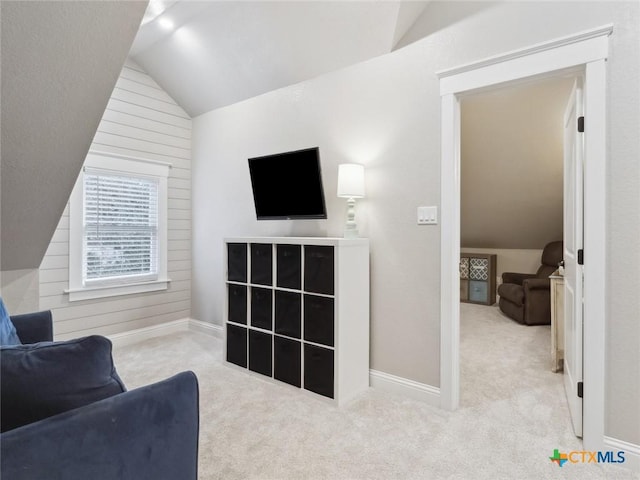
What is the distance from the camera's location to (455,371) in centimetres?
235

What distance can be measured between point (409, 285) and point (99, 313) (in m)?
2.95

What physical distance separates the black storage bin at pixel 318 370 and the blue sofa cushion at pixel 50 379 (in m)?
1.62

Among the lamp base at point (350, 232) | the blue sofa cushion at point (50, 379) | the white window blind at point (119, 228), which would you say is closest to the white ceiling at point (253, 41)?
the white window blind at point (119, 228)

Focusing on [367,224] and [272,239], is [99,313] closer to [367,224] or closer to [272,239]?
[272,239]

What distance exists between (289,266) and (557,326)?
7.18 ft

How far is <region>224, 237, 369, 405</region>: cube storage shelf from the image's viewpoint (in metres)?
2.45

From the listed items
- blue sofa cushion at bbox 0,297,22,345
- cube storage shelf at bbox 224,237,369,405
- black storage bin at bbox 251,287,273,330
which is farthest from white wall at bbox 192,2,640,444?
blue sofa cushion at bbox 0,297,22,345

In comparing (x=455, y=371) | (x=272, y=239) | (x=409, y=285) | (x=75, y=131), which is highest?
(x=75, y=131)

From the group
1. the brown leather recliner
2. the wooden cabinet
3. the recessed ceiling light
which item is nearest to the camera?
the recessed ceiling light

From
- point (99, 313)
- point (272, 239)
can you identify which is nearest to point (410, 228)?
point (272, 239)

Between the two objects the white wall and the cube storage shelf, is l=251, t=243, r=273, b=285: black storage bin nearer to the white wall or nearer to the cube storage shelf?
the cube storage shelf

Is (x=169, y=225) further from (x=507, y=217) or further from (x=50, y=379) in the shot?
(x=507, y=217)

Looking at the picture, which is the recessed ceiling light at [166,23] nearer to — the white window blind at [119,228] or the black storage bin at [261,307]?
the white window blind at [119,228]

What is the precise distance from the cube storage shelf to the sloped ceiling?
133 centimetres
